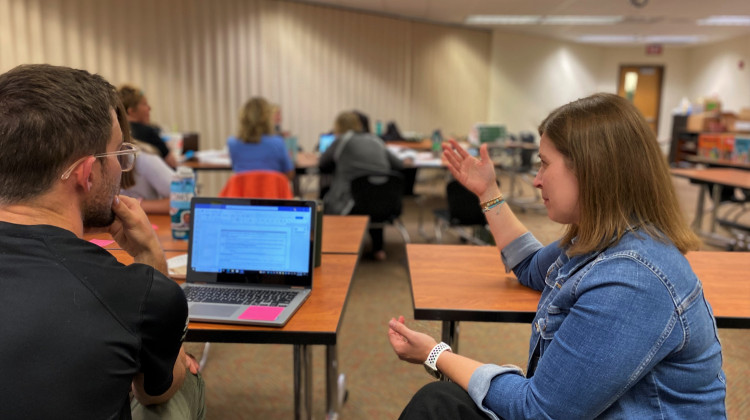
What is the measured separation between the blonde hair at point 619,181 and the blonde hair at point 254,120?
10.7 ft

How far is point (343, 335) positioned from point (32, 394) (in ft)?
7.48

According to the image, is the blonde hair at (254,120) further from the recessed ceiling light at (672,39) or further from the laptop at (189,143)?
Answer: the recessed ceiling light at (672,39)

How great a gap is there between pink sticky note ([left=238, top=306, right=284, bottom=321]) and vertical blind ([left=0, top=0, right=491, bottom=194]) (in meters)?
3.99

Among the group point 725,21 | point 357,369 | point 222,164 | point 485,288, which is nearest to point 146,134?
point 222,164

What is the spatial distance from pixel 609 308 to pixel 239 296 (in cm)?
95

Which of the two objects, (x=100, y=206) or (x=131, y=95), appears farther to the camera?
(x=131, y=95)

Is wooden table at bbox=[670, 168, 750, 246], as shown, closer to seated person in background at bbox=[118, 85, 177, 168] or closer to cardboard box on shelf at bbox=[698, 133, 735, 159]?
cardboard box on shelf at bbox=[698, 133, 735, 159]

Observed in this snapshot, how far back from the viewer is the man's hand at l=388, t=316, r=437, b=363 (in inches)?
48.7

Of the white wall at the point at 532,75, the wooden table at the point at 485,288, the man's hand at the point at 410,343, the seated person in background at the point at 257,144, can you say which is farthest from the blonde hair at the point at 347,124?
the white wall at the point at 532,75

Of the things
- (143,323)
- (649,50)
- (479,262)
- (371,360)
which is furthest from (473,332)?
(649,50)

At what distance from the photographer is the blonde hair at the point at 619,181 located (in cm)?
102

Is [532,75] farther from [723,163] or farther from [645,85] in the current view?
[723,163]

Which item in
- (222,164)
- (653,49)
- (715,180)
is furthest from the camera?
(653,49)

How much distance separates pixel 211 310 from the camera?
1.40m
